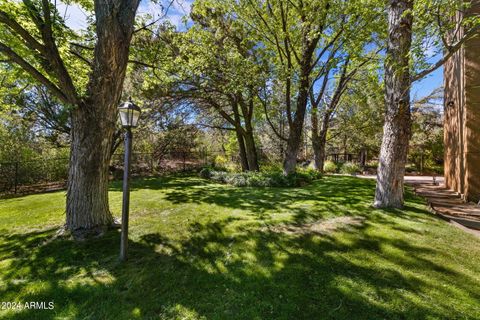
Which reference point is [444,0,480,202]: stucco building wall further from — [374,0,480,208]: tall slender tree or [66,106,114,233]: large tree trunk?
[66,106,114,233]: large tree trunk

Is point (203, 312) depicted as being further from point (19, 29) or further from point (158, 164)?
point (158, 164)

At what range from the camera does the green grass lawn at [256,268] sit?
7.47 ft

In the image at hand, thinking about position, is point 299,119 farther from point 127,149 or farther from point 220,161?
point 220,161

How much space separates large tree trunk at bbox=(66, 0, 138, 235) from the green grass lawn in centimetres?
63

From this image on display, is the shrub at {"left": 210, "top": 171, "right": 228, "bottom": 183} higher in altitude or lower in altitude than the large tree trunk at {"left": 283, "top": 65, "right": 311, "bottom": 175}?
lower

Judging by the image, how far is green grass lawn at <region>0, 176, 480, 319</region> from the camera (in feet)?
7.47

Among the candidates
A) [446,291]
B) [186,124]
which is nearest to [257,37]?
[186,124]

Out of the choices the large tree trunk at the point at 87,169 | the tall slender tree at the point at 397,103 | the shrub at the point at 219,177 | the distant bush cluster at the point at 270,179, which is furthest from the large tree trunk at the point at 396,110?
the shrub at the point at 219,177

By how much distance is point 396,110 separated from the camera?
4.54 meters

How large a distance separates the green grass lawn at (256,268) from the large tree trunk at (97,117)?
632mm

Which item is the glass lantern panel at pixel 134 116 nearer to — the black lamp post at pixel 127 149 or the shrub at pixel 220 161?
the black lamp post at pixel 127 149

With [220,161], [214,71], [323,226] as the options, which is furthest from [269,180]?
[220,161]

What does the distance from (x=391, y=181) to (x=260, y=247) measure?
3.18m

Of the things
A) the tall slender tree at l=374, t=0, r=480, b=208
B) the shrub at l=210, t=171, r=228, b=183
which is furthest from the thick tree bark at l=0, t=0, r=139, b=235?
the shrub at l=210, t=171, r=228, b=183
